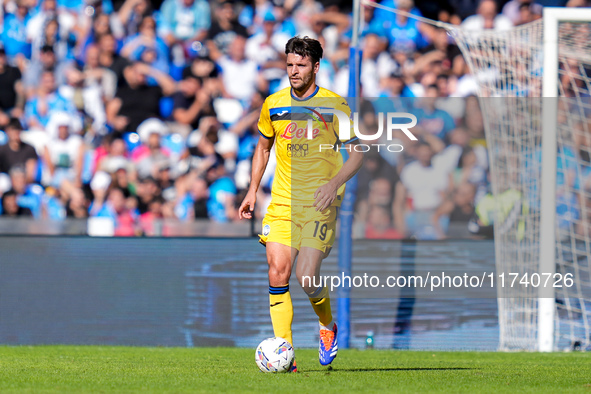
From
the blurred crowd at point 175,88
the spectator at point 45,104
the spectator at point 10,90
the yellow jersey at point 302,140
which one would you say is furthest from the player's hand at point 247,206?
the spectator at point 10,90

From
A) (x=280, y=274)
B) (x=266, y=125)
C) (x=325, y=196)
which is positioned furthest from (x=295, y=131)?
(x=280, y=274)

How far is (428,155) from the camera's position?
9.20 m

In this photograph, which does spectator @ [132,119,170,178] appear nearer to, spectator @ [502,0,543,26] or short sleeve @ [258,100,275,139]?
short sleeve @ [258,100,275,139]

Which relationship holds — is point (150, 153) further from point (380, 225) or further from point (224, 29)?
point (380, 225)

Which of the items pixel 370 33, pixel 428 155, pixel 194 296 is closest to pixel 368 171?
pixel 428 155

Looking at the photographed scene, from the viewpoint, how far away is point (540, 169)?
9.04 metres

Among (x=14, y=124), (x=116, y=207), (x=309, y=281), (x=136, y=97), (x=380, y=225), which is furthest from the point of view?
(x=136, y=97)

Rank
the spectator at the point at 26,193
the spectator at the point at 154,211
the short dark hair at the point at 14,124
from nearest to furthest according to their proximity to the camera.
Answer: the spectator at the point at 154,211
the spectator at the point at 26,193
the short dark hair at the point at 14,124

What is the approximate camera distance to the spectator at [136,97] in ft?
39.6

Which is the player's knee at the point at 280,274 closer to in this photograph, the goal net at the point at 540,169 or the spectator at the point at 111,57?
the goal net at the point at 540,169

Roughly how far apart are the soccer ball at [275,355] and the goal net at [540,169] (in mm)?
4027

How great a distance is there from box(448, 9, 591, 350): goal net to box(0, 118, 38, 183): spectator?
5.93m

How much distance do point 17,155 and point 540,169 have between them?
6933mm

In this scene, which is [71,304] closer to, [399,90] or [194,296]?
[194,296]
